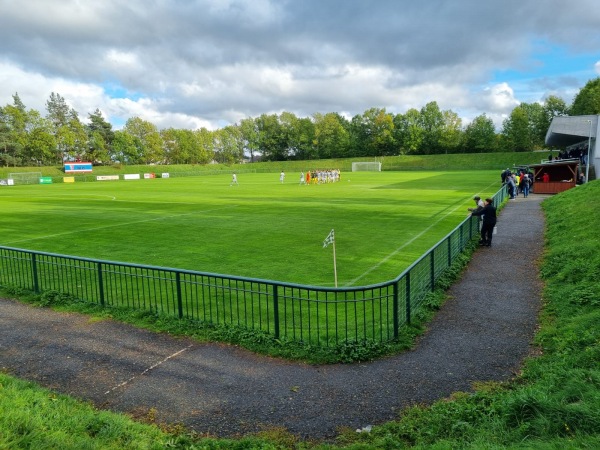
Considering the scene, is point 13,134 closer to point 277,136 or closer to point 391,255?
point 277,136

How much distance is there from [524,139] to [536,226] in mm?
100328

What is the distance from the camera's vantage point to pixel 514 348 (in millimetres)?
7723

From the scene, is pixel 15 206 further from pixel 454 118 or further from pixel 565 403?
pixel 454 118

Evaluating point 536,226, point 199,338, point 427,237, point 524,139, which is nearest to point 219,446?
point 199,338

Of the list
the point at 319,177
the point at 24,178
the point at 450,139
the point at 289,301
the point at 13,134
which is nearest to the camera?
the point at 289,301

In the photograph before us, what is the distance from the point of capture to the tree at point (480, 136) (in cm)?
11281

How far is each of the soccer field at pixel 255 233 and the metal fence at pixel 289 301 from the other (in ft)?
5.60

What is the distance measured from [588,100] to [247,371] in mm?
106916

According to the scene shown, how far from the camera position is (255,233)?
63.8 ft

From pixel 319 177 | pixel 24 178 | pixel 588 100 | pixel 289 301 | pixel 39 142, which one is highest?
pixel 588 100

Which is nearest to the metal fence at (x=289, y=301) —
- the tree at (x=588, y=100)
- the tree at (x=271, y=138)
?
the tree at (x=588, y=100)

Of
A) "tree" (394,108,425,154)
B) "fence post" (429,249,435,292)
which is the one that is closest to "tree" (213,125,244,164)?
"tree" (394,108,425,154)

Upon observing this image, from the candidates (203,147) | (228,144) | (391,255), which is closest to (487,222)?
(391,255)

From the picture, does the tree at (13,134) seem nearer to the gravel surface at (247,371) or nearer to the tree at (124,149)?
the tree at (124,149)
